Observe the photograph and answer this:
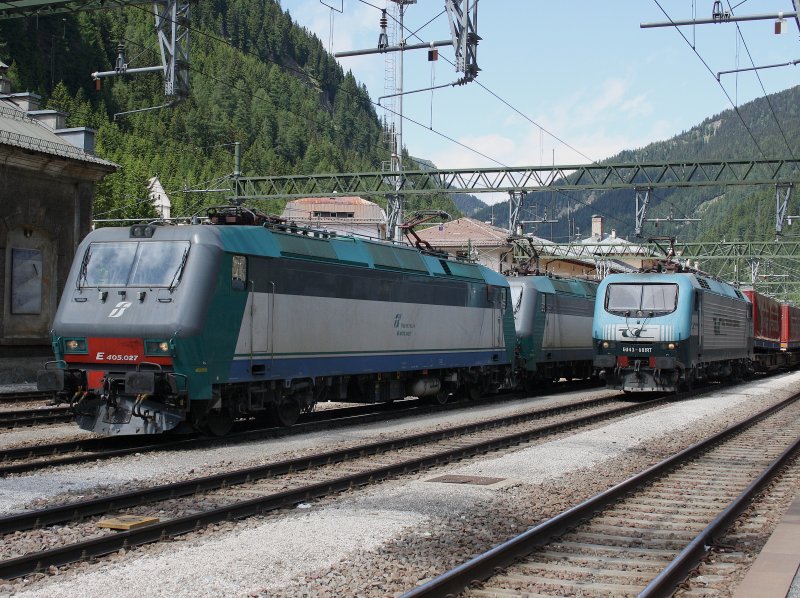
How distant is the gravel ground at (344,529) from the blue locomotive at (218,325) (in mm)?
1054

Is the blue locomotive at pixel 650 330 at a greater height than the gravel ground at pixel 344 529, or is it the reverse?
the blue locomotive at pixel 650 330

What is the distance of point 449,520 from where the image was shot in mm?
9734

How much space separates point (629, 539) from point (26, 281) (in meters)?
24.4

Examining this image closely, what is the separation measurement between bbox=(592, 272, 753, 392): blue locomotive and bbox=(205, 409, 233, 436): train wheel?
13.3 metres

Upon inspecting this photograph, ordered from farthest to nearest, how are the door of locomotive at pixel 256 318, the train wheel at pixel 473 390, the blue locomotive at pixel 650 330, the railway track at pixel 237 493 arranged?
the blue locomotive at pixel 650 330, the train wheel at pixel 473 390, the door of locomotive at pixel 256 318, the railway track at pixel 237 493

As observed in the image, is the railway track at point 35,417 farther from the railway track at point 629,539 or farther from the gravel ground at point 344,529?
the railway track at point 629,539

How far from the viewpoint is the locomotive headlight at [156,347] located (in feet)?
46.8

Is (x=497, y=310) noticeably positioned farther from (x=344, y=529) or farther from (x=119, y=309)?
(x=344, y=529)

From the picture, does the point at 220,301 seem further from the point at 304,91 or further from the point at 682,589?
the point at 304,91

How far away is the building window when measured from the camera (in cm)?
2886

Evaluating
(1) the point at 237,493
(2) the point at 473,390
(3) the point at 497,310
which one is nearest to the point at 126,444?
(1) the point at 237,493

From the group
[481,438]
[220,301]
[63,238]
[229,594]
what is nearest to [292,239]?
[220,301]

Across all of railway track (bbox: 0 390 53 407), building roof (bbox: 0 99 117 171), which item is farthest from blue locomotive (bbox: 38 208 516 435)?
building roof (bbox: 0 99 117 171)

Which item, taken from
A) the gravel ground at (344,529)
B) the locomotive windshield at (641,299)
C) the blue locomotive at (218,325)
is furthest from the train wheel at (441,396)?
the gravel ground at (344,529)
